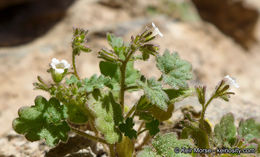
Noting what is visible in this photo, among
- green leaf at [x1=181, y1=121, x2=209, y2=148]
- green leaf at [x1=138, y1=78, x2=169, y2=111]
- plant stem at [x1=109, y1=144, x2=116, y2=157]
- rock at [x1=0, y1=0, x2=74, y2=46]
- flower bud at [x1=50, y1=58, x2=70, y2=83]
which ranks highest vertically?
rock at [x1=0, y1=0, x2=74, y2=46]

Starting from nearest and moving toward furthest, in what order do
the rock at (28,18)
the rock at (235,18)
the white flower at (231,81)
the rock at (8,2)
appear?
the white flower at (231,81), the rock at (28,18), the rock at (8,2), the rock at (235,18)

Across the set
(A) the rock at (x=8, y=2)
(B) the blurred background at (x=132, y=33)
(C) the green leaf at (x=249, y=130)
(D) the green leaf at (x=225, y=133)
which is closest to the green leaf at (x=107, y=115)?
(D) the green leaf at (x=225, y=133)

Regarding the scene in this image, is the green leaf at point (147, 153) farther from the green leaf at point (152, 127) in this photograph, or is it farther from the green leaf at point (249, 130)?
the green leaf at point (249, 130)

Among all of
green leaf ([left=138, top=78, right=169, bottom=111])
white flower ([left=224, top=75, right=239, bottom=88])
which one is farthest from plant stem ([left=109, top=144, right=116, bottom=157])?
white flower ([left=224, top=75, right=239, bottom=88])

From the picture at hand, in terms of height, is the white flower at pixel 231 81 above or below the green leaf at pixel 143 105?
above

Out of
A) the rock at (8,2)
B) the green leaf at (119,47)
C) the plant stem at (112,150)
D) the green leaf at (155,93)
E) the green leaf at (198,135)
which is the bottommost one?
the plant stem at (112,150)

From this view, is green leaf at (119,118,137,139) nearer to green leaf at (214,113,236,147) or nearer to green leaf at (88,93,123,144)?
green leaf at (88,93,123,144)

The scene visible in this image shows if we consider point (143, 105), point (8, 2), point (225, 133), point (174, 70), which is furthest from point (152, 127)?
point (8, 2)

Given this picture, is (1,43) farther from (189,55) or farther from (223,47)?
(223,47)
